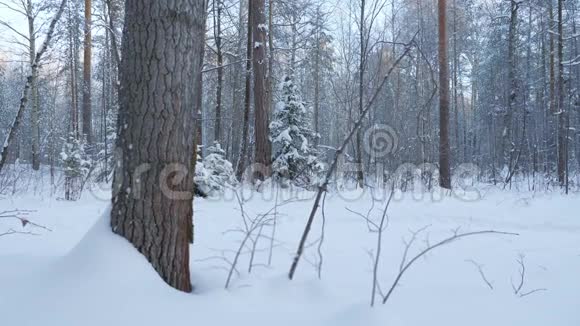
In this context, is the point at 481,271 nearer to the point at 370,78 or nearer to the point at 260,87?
the point at 370,78

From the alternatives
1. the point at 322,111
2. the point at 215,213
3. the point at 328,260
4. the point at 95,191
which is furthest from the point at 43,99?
the point at 328,260

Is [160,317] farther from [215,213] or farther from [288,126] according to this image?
[288,126]

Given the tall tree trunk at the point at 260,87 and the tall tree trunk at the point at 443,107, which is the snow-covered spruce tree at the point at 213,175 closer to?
the tall tree trunk at the point at 260,87

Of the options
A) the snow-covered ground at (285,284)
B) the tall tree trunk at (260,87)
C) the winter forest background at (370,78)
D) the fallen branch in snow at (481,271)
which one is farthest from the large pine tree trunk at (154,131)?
the tall tree trunk at (260,87)

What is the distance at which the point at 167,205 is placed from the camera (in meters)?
1.90

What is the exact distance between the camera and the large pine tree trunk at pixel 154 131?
6.04 ft

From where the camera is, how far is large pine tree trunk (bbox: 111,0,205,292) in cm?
184


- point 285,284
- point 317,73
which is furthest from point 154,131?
point 317,73

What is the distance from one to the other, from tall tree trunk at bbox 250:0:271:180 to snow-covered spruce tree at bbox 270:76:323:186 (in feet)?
4.04

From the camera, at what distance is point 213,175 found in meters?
7.18

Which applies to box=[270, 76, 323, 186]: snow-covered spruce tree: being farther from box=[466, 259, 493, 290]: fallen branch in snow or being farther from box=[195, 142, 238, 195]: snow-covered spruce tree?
box=[466, 259, 493, 290]: fallen branch in snow

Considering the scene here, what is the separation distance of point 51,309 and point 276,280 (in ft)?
3.10

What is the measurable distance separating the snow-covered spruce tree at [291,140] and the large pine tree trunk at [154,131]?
793cm

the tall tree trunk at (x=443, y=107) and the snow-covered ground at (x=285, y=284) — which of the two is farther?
the tall tree trunk at (x=443, y=107)
